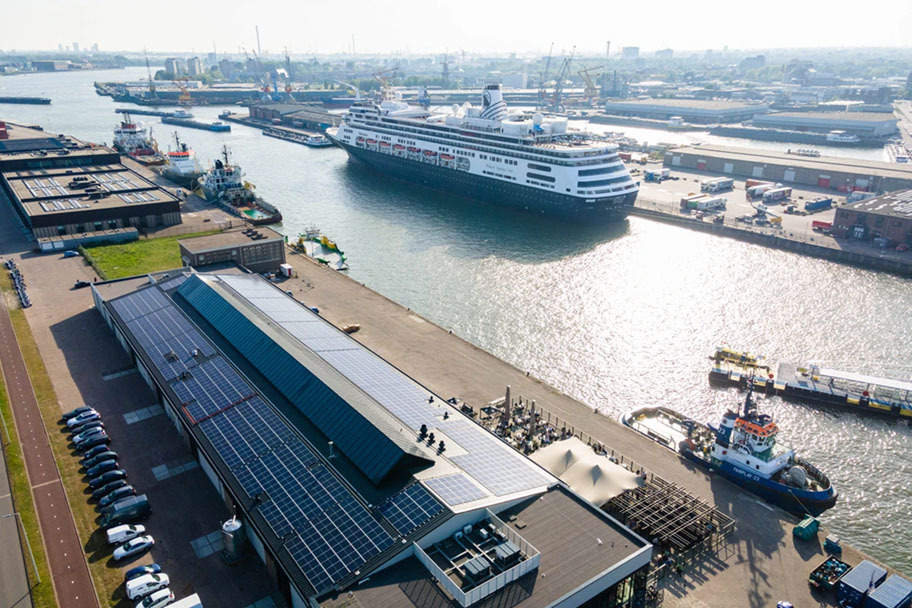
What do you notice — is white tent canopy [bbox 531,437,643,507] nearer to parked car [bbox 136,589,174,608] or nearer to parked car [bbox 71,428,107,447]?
parked car [bbox 136,589,174,608]

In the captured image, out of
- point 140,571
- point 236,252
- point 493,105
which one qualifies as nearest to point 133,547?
point 140,571

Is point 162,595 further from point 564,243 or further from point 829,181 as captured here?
point 829,181

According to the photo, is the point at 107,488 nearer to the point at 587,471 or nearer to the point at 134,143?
the point at 587,471

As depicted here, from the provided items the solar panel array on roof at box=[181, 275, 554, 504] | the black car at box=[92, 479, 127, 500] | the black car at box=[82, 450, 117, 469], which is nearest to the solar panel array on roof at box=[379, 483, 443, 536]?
the solar panel array on roof at box=[181, 275, 554, 504]

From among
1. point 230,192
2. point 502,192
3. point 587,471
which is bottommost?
point 587,471

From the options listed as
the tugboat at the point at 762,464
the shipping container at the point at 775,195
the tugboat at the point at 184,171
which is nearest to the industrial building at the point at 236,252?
the tugboat at the point at 762,464

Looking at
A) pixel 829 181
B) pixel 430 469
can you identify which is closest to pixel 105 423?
pixel 430 469
